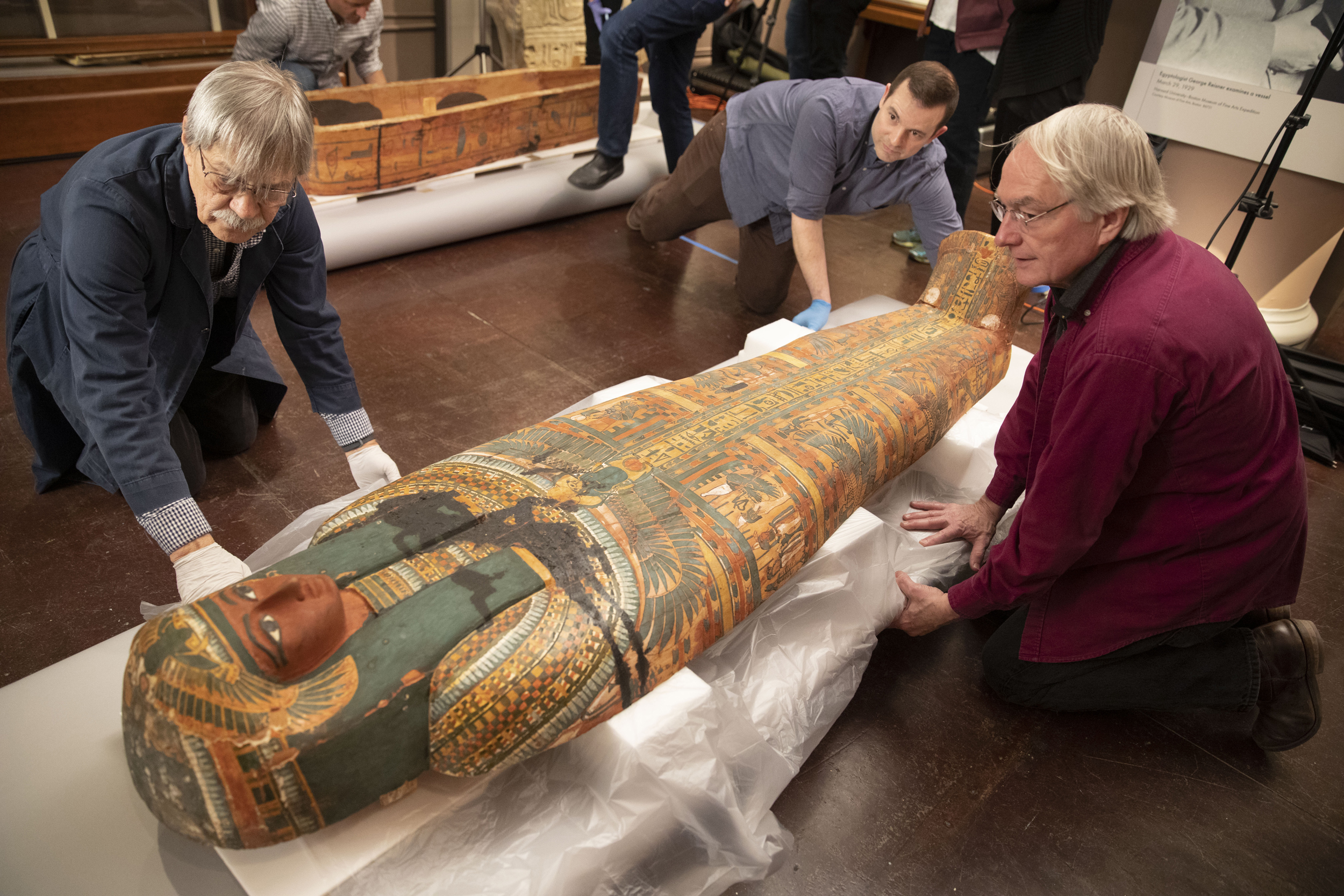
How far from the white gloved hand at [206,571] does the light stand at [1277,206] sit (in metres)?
3.62

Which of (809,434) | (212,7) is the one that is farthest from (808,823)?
(212,7)

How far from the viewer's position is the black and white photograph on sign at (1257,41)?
365cm

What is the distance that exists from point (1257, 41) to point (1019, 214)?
3.11 meters

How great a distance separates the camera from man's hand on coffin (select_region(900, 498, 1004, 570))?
238 cm

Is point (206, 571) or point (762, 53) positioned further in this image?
point (762, 53)

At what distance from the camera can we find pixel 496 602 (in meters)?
1.47

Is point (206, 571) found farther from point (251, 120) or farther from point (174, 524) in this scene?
point (251, 120)

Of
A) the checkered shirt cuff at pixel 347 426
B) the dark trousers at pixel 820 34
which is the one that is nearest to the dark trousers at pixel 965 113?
the dark trousers at pixel 820 34

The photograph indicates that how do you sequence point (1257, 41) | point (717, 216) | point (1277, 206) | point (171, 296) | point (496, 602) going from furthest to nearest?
point (717, 216), point (1257, 41), point (1277, 206), point (171, 296), point (496, 602)

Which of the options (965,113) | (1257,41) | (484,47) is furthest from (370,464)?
(484,47)

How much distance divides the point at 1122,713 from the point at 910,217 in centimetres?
400

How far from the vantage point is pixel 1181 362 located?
1.63 m

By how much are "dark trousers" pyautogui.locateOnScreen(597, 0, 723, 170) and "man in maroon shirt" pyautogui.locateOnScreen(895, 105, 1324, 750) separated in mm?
2917

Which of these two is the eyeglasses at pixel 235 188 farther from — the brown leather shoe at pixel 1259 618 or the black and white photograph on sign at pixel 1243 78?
the black and white photograph on sign at pixel 1243 78
